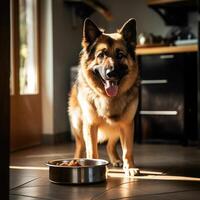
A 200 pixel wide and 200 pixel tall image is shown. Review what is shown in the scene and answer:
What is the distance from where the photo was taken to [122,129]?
8.57 feet

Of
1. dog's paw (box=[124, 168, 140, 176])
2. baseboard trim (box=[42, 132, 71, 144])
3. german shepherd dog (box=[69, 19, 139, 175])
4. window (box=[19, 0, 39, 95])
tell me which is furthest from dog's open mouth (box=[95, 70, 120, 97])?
baseboard trim (box=[42, 132, 71, 144])

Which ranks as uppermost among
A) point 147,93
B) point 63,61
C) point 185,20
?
point 185,20

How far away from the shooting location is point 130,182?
7.21 ft

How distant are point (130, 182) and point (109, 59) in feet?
2.26

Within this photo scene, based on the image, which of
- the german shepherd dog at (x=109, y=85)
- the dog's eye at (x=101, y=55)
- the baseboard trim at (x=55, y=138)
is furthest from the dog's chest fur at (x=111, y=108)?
the baseboard trim at (x=55, y=138)

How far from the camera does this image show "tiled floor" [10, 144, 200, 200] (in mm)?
1895

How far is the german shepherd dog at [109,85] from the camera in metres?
2.41

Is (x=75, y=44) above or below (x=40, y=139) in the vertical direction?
above

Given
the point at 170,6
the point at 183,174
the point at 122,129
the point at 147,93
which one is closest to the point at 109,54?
the point at 122,129

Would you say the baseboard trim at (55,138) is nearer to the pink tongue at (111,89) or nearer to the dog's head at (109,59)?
the dog's head at (109,59)

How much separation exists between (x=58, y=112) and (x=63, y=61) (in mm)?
514

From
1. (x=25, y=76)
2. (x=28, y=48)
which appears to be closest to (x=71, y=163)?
(x=25, y=76)

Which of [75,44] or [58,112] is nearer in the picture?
[58,112]
